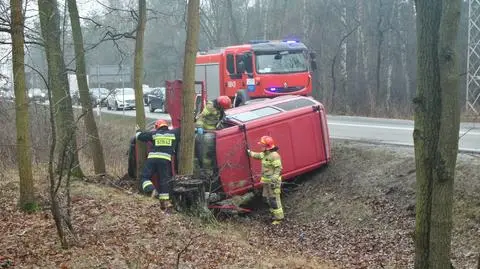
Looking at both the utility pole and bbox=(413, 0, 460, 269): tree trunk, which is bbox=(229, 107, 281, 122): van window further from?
the utility pole

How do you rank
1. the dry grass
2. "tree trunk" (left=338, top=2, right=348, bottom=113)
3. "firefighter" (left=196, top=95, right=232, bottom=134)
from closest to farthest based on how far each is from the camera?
the dry grass → "firefighter" (left=196, top=95, right=232, bottom=134) → "tree trunk" (left=338, top=2, right=348, bottom=113)

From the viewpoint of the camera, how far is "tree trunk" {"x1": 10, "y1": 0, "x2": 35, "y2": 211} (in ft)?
23.2

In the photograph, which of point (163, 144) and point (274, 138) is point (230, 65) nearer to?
point (274, 138)

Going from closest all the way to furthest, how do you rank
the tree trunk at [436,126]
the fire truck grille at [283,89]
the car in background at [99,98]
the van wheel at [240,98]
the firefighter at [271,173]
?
1. the tree trunk at [436,126]
2. the car in background at [99,98]
3. the firefighter at [271,173]
4. the van wheel at [240,98]
5. the fire truck grille at [283,89]

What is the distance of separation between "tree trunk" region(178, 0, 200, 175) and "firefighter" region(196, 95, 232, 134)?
119cm

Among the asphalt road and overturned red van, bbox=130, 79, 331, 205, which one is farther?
the asphalt road

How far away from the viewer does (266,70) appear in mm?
16828

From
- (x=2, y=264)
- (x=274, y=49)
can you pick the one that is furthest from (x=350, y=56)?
(x=2, y=264)

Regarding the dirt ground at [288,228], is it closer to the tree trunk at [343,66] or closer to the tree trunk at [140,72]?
the tree trunk at [140,72]

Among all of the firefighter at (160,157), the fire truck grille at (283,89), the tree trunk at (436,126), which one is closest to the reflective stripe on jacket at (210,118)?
the firefighter at (160,157)

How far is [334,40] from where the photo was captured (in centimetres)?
3288

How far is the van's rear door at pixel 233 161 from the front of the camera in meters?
10.4

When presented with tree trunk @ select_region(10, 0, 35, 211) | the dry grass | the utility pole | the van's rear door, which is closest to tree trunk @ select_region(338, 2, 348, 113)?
the utility pole

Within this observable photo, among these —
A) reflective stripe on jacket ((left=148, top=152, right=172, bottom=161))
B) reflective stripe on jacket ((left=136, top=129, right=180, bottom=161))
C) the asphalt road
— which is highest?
reflective stripe on jacket ((left=136, top=129, right=180, bottom=161))
